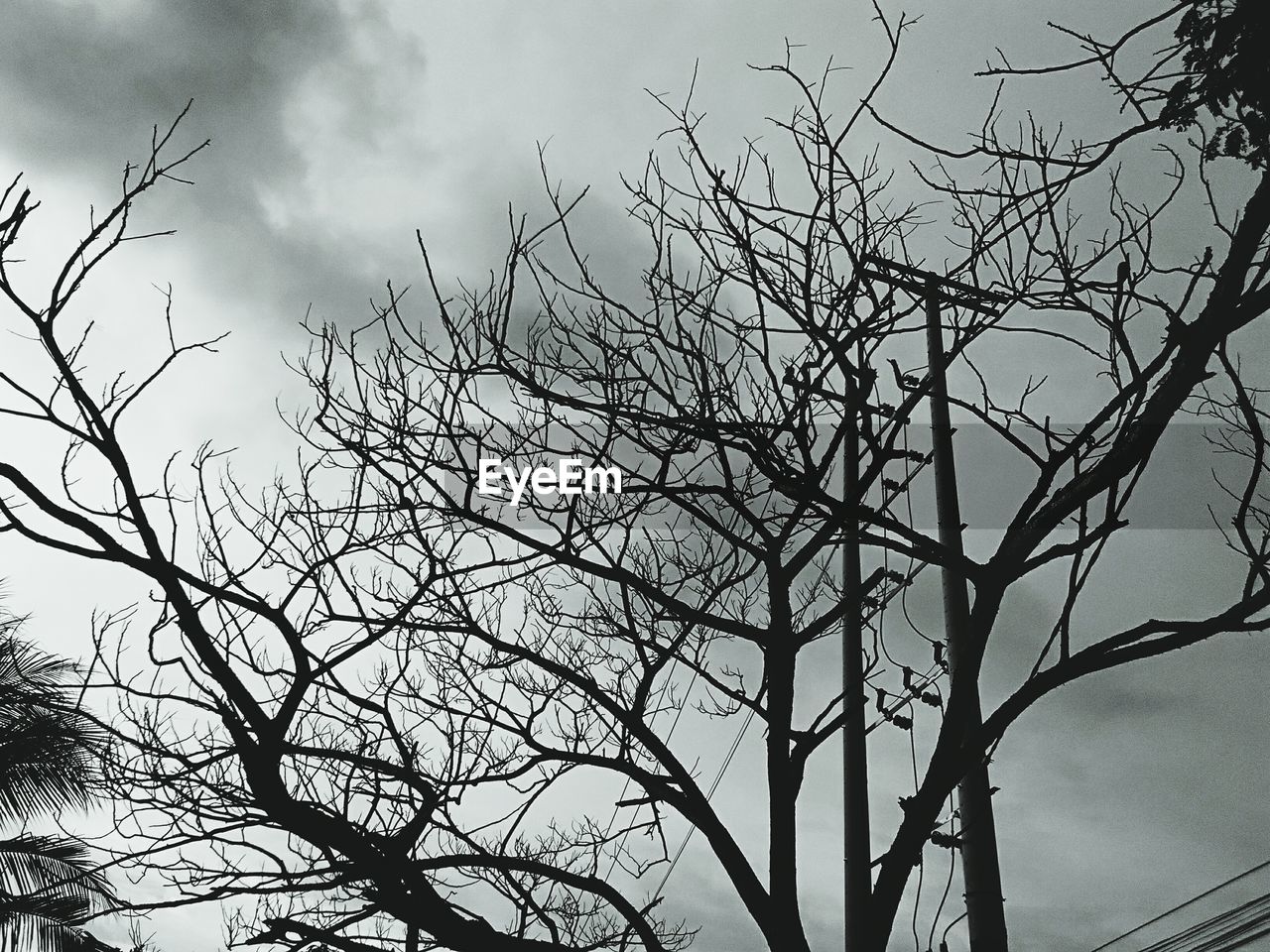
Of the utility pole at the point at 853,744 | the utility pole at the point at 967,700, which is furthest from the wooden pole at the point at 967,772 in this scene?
the utility pole at the point at 853,744

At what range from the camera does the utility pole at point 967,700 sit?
Result: 4.34 metres

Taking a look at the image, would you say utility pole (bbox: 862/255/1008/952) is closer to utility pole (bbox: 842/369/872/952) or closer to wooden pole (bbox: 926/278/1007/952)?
wooden pole (bbox: 926/278/1007/952)

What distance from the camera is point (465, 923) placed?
4.36 meters

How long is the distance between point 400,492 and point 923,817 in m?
2.84

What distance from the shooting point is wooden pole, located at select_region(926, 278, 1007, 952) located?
14.3 feet

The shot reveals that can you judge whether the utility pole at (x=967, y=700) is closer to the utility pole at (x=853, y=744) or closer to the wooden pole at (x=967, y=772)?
the wooden pole at (x=967, y=772)

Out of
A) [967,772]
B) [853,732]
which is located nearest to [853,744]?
[853,732]

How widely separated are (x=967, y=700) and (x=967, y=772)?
1.07 feet

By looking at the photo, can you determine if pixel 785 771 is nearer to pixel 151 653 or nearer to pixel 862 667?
pixel 862 667

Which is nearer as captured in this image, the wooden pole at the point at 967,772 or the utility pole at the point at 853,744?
the wooden pole at the point at 967,772

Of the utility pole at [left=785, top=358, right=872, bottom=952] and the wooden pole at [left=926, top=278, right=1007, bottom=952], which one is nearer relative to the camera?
the wooden pole at [left=926, top=278, right=1007, bottom=952]

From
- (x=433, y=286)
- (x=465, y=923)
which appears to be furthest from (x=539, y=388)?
(x=465, y=923)

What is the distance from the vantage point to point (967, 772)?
4.48 metres

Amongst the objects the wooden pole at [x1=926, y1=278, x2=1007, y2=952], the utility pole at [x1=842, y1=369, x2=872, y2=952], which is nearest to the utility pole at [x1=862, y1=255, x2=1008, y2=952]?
the wooden pole at [x1=926, y1=278, x2=1007, y2=952]
